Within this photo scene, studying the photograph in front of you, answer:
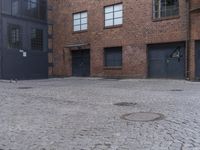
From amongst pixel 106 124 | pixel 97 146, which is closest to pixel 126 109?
pixel 106 124

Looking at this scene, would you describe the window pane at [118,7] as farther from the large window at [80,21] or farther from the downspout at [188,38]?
the downspout at [188,38]

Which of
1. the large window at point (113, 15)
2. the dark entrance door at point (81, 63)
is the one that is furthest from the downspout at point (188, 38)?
the dark entrance door at point (81, 63)

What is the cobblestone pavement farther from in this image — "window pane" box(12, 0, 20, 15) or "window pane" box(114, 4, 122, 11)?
"window pane" box(12, 0, 20, 15)

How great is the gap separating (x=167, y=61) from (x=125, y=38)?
3.87m

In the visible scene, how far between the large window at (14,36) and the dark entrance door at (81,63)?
16.0ft

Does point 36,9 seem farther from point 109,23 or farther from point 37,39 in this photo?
point 109,23

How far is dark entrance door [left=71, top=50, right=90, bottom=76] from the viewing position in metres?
28.8

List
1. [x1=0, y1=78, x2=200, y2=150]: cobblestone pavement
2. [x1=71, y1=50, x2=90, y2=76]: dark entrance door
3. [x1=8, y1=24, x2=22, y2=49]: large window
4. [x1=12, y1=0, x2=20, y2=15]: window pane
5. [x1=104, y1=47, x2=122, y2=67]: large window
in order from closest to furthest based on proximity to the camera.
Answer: [x1=0, y1=78, x2=200, y2=150]: cobblestone pavement
[x1=104, y1=47, x2=122, y2=67]: large window
[x1=8, y1=24, x2=22, y2=49]: large window
[x1=12, y1=0, x2=20, y2=15]: window pane
[x1=71, y1=50, x2=90, y2=76]: dark entrance door

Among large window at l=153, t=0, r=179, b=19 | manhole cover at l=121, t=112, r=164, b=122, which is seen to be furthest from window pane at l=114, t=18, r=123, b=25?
manhole cover at l=121, t=112, r=164, b=122

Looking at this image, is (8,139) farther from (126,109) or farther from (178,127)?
(126,109)

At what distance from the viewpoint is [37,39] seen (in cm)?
3036

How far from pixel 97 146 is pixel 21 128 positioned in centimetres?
225

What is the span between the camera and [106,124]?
7.45 m

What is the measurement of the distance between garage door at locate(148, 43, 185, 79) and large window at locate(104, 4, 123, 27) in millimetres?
3586
